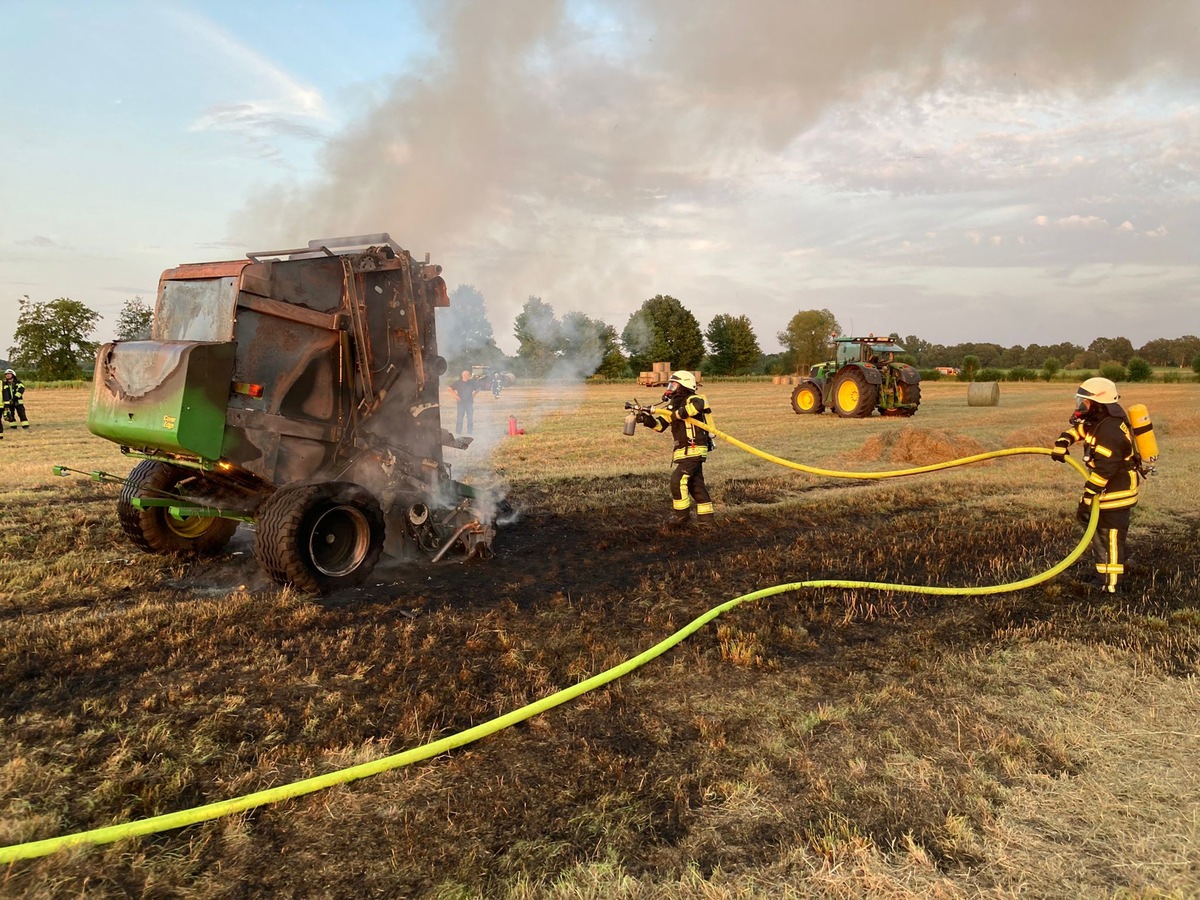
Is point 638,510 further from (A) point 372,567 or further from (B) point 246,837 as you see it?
(B) point 246,837

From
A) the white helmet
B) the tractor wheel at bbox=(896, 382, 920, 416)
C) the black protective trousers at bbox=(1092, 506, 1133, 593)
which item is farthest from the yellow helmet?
the tractor wheel at bbox=(896, 382, 920, 416)

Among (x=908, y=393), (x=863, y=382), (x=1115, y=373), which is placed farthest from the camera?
(x=1115, y=373)

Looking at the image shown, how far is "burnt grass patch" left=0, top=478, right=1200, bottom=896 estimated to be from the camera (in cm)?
311

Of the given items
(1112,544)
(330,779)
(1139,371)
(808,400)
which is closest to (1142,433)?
(1112,544)

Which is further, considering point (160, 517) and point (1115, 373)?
point (1115, 373)

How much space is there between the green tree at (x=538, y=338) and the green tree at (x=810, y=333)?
69272 millimetres

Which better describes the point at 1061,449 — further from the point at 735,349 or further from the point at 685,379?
the point at 735,349

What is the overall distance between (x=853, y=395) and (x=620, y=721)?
21.5m

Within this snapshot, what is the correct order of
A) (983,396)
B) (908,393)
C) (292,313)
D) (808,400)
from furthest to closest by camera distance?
(983,396), (808,400), (908,393), (292,313)

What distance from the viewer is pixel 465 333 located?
8.73 metres

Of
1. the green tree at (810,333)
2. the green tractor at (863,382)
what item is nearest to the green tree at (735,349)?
the green tree at (810,333)

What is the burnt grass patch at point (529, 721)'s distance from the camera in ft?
10.2

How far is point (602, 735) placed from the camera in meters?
4.07

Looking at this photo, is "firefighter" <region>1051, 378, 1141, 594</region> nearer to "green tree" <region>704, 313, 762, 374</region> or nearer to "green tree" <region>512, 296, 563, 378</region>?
"green tree" <region>512, 296, 563, 378</region>
